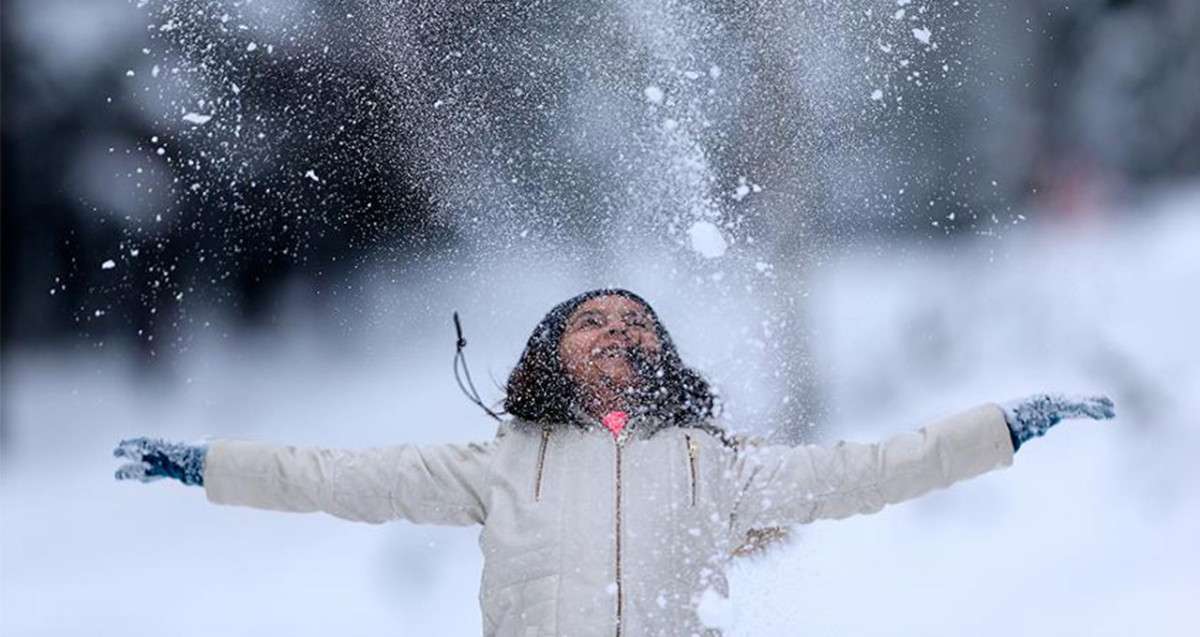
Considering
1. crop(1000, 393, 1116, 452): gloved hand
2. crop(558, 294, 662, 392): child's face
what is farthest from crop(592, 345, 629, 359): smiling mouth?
crop(1000, 393, 1116, 452): gloved hand

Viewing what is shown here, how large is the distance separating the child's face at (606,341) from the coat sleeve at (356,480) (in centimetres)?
26

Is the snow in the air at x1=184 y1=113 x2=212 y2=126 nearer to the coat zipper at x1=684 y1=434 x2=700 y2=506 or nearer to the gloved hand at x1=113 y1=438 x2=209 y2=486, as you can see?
the gloved hand at x1=113 y1=438 x2=209 y2=486

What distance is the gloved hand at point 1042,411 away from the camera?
232 centimetres

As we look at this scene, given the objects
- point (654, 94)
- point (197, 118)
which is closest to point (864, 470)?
point (654, 94)

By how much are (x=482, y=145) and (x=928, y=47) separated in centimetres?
133

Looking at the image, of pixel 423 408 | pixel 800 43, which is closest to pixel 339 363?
pixel 423 408

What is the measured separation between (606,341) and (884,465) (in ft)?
1.92

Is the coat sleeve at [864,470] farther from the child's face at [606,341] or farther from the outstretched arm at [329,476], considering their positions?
the outstretched arm at [329,476]

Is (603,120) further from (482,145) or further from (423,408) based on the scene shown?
(423,408)

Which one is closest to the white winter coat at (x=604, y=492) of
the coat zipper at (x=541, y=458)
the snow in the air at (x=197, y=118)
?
the coat zipper at (x=541, y=458)

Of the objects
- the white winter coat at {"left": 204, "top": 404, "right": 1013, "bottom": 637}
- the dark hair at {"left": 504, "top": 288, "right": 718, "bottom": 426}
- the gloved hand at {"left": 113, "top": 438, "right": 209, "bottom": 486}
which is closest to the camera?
the white winter coat at {"left": 204, "top": 404, "right": 1013, "bottom": 637}

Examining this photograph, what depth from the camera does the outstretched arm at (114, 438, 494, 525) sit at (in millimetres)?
2307

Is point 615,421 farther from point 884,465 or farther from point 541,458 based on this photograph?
point 884,465

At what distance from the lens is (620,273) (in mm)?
3666
